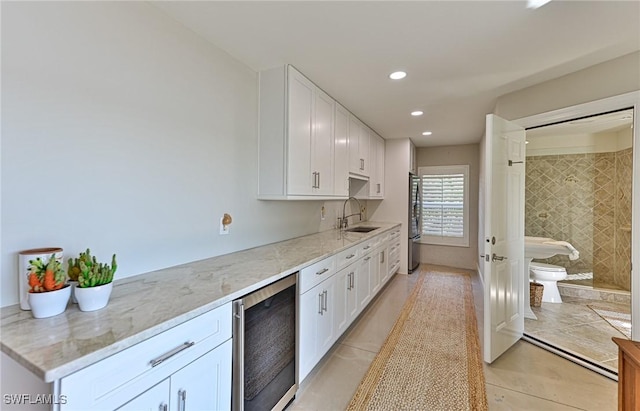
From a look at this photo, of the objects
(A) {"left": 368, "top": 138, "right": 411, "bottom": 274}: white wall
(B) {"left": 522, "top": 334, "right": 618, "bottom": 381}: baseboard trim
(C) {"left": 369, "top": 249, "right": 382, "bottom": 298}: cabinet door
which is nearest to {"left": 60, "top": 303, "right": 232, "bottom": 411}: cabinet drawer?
(C) {"left": 369, "top": 249, "right": 382, "bottom": 298}: cabinet door

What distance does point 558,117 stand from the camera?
245 cm

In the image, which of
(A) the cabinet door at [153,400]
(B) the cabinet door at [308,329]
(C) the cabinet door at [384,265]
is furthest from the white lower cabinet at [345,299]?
(A) the cabinet door at [153,400]

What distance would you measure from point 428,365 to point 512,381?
1.96 ft

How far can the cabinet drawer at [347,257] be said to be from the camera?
252 cm

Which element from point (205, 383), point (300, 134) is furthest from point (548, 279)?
point (205, 383)

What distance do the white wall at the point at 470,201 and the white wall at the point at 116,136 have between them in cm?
470

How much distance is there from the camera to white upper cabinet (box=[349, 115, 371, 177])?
3691 mm

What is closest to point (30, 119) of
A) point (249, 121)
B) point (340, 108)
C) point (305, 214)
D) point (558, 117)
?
point (249, 121)

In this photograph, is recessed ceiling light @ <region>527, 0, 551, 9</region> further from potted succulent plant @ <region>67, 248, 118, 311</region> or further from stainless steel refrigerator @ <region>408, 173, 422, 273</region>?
stainless steel refrigerator @ <region>408, 173, 422, 273</region>

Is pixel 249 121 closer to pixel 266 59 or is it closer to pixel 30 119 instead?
pixel 266 59

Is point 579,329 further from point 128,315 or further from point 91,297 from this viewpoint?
point 91,297

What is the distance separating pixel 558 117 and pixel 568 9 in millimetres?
1154

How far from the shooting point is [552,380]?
7.00 feet
